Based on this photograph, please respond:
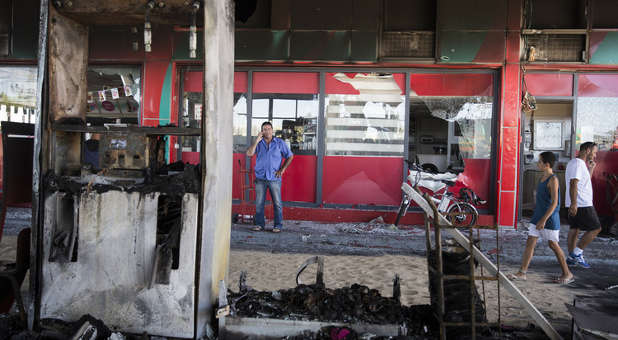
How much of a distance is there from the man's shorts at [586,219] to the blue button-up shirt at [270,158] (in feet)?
15.6

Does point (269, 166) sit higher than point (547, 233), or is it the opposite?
point (269, 166)

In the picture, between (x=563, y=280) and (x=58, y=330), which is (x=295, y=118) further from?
(x=58, y=330)

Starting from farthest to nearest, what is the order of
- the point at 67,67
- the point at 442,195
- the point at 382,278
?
the point at 442,195
the point at 382,278
the point at 67,67

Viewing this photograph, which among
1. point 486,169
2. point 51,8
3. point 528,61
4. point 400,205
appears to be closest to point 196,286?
point 51,8

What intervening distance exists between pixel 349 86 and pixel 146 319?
692 centimetres

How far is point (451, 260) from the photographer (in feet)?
11.1

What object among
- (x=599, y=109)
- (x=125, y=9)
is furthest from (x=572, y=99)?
(x=125, y=9)

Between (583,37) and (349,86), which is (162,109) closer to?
(349,86)

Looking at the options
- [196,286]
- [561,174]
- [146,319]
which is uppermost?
[561,174]

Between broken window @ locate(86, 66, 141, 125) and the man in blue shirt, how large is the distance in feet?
11.0

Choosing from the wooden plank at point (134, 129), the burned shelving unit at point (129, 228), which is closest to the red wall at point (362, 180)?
the burned shelving unit at point (129, 228)

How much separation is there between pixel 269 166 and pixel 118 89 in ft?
13.7

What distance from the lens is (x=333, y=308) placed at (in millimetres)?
3486

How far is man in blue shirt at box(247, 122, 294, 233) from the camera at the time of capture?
794 cm
